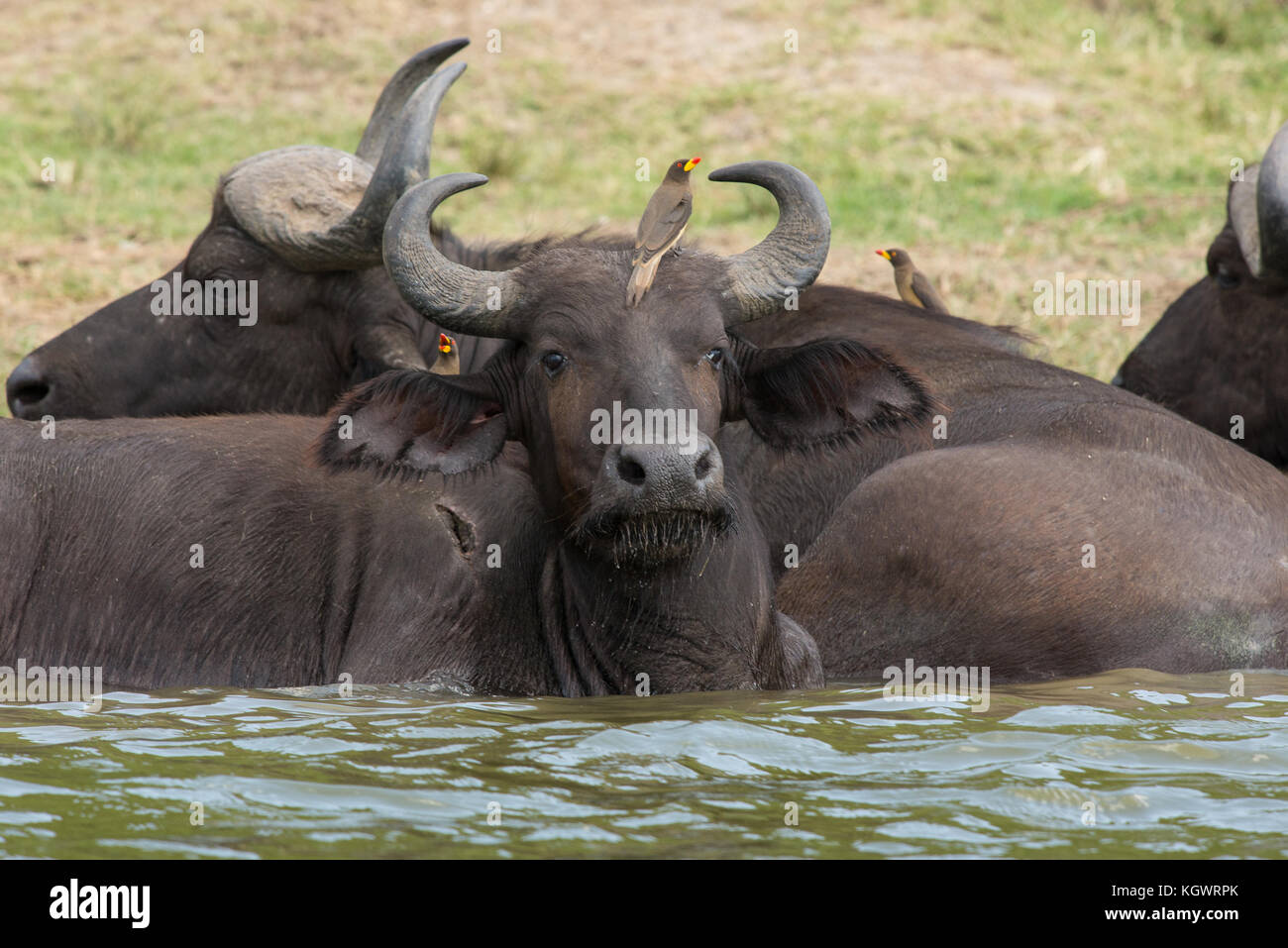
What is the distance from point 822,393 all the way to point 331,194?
310 centimetres

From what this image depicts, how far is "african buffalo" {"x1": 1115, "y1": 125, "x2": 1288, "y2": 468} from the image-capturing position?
9.66m

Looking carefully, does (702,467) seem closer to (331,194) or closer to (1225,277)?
(331,194)

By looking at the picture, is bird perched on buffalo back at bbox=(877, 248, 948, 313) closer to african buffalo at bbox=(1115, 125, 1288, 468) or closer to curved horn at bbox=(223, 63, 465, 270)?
african buffalo at bbox=(1115, 125, 1288, 468)

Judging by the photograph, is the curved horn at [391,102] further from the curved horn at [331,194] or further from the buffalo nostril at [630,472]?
the buffalo nostril at [630,472]

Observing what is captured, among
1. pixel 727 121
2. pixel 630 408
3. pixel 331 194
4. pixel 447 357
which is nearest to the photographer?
pixel 630 408

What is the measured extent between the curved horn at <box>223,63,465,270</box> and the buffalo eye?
405 centimetres

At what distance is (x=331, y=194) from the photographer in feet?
30.2

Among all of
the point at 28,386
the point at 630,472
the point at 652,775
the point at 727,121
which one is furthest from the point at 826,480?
the point at 727,121

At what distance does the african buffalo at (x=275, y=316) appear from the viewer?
29.5ft

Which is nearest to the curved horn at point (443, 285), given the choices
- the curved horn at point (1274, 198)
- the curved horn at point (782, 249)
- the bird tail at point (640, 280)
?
the bird tail at point (640, 280)

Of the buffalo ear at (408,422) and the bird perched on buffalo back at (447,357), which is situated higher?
the bird perched on buffalo back at (447,357)

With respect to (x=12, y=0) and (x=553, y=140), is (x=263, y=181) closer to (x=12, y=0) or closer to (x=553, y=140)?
(x=553, y=140)

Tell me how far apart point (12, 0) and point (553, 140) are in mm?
6751

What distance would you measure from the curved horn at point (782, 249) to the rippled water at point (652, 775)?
1433 millimetres
